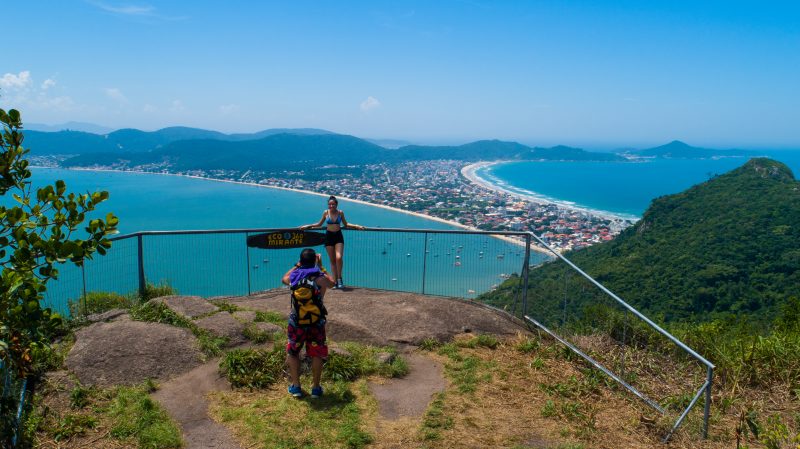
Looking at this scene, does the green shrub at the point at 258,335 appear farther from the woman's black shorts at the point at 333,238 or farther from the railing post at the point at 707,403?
the railing post at the point at 707,403

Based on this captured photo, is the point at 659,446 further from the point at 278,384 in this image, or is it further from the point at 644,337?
the point at 278,384

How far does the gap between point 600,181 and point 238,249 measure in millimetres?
141260

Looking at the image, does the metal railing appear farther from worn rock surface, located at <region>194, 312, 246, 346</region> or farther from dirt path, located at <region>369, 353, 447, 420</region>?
dirt path, located at <region>369, 353, 447, 420</region>

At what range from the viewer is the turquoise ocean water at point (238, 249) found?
950 centimetres

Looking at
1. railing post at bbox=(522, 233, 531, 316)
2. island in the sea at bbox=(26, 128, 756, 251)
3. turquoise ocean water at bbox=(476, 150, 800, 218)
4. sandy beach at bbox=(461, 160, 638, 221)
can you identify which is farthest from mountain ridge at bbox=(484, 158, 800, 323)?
turquoise ocean water at bbox=(476, 150, 800, 218)

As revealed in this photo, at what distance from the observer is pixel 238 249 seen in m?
11.7

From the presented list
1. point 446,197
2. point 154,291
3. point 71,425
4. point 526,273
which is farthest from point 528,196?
point 71,425

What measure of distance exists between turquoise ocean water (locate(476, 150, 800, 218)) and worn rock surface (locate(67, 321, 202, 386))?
3399 inches

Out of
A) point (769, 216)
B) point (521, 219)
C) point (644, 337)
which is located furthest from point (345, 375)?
point (521, 219)

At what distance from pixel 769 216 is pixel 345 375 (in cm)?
4249

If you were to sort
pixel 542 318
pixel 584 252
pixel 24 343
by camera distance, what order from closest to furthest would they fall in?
pixel 24 343 < pixel 542 318 < pixel 584 252

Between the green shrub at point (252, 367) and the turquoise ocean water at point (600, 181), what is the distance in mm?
86014

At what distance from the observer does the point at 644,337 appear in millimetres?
7383

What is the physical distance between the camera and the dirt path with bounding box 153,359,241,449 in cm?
462
